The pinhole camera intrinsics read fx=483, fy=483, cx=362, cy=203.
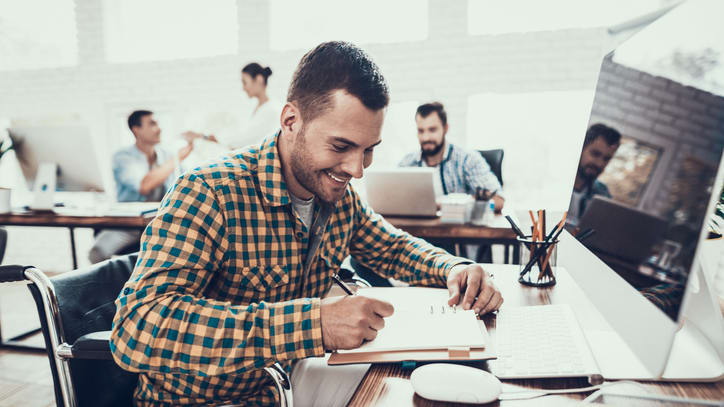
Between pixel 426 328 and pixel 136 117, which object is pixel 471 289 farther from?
pixel 136 117

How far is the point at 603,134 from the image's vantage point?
846mm

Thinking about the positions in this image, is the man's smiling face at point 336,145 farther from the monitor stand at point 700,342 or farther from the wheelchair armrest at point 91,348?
the monitor stand at point 700,342

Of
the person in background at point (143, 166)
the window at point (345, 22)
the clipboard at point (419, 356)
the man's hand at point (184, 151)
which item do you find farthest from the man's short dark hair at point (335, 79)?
the window at point (345, 22)

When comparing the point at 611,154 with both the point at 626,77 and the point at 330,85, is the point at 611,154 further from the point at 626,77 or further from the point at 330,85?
the point at 330,85

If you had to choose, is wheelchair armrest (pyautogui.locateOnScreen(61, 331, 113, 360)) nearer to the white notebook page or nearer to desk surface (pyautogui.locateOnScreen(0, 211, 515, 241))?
the white notebook page

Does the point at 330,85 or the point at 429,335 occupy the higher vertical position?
the point at 330,85

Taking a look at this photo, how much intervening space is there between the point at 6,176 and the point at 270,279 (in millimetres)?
5087

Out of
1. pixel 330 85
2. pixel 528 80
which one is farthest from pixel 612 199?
pixel 528 80

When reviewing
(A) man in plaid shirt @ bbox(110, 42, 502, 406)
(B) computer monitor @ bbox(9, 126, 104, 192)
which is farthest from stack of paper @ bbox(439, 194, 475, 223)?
(B) computer monitor @ bbox(9, 126, 104, 192)

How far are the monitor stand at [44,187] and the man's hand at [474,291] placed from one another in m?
2.65

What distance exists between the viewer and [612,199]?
2.50 ft

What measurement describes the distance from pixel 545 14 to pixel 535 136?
951mm

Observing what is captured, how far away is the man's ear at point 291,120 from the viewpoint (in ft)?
3.35

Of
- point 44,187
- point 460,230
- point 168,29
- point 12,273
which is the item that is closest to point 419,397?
point 12,273
